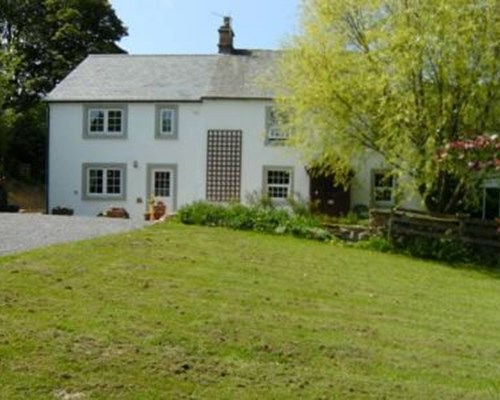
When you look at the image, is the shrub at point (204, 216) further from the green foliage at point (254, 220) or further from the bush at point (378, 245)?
the bush at point (378, 245)

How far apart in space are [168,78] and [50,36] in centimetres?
2421

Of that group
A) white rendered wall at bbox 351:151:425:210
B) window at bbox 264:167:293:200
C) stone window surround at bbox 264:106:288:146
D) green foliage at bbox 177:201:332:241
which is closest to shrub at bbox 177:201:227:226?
green foliage at bbox 177:201:332:241

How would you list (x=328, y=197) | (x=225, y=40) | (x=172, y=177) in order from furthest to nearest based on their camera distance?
(x=225, y=40), (x=172, y=177), (x=328, y=197)

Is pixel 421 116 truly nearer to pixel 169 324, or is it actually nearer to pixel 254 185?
pixel 254 185

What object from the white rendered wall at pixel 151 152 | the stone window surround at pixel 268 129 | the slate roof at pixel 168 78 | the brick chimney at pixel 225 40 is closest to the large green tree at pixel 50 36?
the slate roof at pixel 168 78

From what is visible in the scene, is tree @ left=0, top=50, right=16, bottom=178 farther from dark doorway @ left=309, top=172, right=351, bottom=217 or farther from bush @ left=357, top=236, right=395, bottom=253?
bush @ left=357, top=236, right=395, bottom=253

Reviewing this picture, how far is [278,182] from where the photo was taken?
104 feet

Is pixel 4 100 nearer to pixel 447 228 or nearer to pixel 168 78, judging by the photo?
pixel 168 78

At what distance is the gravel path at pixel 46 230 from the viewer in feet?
46.4

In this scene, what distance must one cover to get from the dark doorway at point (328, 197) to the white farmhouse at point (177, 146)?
0.04 meters

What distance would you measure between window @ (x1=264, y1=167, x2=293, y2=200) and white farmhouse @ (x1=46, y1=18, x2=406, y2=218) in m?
0.05

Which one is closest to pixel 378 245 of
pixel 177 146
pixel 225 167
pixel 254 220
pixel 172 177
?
pixel 254 220

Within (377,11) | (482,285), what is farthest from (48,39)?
(482,285)

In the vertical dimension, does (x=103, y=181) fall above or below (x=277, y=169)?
below
